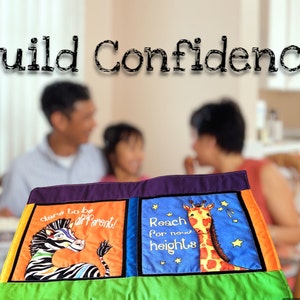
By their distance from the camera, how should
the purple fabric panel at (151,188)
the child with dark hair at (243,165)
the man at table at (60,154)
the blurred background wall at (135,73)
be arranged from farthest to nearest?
the blurred background wall at (135,73)
the man at table at (60,154)
the child with dark hair at (243,165)
the purple fabric panel at (151,188)

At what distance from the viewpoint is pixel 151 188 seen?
2.35 ft

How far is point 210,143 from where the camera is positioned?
3.80ft

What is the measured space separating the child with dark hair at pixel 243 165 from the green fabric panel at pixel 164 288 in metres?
0.40

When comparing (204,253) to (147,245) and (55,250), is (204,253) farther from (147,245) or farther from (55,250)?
(55,250)

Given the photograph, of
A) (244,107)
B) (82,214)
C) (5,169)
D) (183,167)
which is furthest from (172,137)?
(82,214)

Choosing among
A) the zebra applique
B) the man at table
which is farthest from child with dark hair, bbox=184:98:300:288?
the zebra applique

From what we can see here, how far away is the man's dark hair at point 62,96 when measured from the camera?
1.26 metres

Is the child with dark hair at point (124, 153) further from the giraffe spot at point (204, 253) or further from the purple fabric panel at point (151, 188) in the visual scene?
the giraffe spot at point (204, 253)

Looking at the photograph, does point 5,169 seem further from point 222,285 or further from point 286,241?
point 222,285

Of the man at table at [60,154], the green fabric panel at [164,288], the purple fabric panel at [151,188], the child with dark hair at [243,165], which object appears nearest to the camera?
the green fabric panel at [164,288]

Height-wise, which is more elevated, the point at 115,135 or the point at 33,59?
the point at 33,59

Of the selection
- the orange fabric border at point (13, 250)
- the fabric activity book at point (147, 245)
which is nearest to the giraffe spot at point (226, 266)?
the fabric activity book at point (147, 245)

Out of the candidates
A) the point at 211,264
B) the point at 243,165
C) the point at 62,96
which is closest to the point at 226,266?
the point at 211,264

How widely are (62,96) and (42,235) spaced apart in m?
0.67
